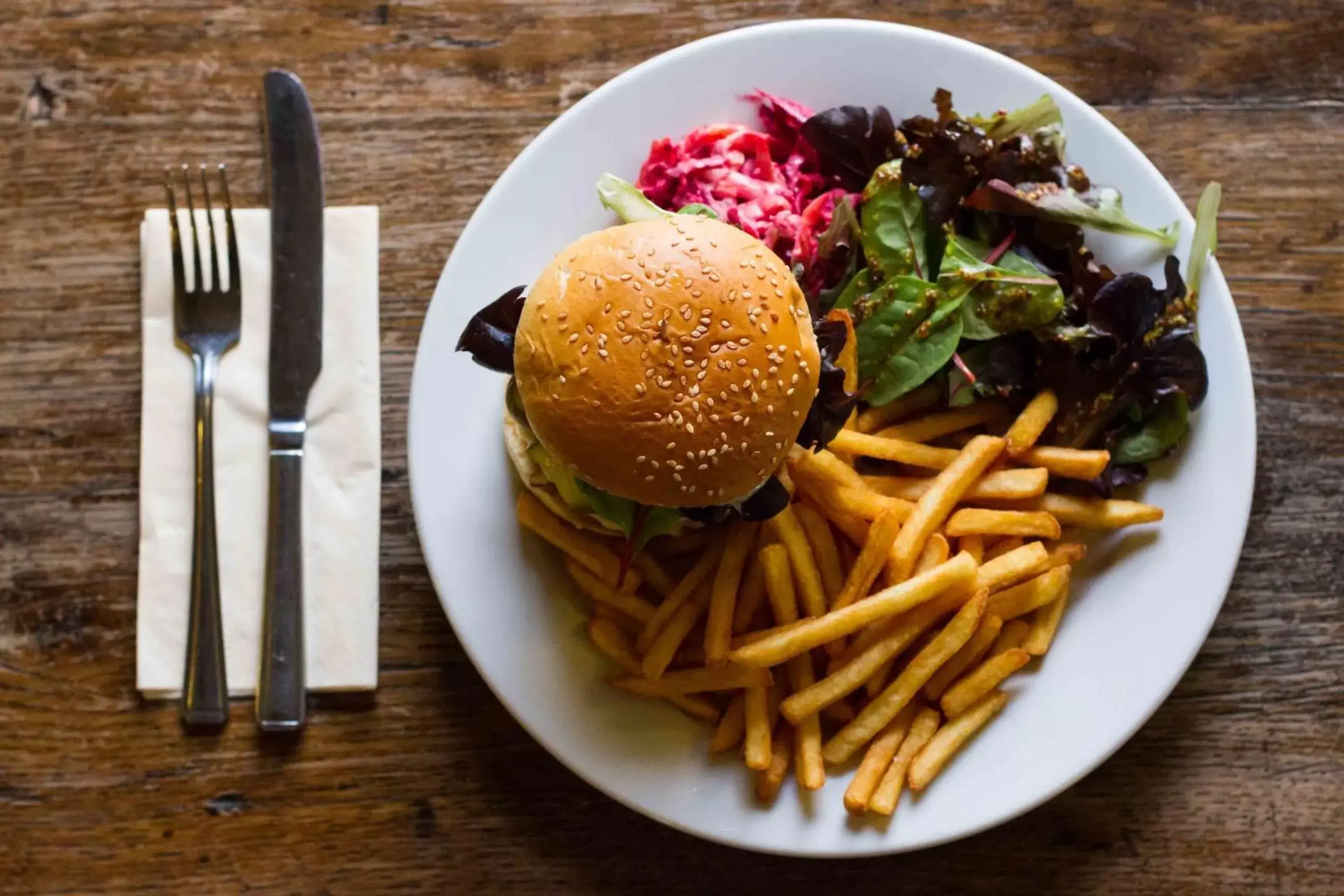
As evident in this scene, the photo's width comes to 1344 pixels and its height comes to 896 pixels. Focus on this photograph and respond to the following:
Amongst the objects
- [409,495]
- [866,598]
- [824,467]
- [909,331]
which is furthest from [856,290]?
[409,495]

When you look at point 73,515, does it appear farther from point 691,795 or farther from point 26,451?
point 691,795

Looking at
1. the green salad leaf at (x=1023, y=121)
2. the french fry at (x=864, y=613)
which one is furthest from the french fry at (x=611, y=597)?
the green salad leaf at (x=1023, y=121)

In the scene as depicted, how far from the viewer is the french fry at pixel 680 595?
6.51 feet

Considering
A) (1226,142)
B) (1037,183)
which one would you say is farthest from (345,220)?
(1226,142)

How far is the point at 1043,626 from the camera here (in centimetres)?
208

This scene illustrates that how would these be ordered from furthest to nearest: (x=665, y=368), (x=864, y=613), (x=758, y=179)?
(x=758, y=179) < (x=864, y=613) < (x=665, y=368)

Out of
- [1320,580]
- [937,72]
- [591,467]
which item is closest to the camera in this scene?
[591,467]

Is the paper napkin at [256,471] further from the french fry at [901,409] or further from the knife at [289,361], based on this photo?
Answer: the french fry at [901,409]

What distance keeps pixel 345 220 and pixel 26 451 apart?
2.94 feet

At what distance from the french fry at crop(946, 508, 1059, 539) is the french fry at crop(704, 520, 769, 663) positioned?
1.26 ft

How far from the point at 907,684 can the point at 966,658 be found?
0.49 ft

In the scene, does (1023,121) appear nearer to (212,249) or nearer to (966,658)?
(966,658)

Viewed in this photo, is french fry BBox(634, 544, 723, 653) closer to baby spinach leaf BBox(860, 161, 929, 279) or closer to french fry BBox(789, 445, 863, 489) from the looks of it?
french fry BBox(789, 445, 863, 489)

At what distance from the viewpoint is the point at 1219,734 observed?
232 centimetres
